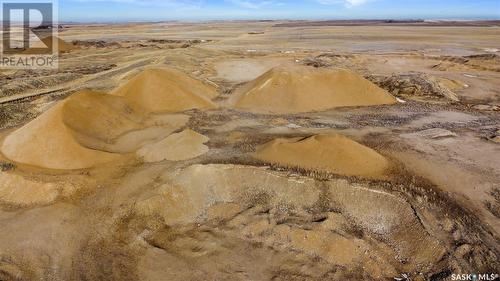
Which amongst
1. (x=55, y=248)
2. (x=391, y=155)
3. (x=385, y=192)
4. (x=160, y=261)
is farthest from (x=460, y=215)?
(x=55, y=248)

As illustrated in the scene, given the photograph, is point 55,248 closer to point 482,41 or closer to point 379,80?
point 379,80

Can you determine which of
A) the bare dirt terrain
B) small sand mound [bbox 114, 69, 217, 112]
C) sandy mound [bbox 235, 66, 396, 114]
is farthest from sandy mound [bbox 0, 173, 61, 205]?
sandy mound [bbox 235, 66, 396, 114]

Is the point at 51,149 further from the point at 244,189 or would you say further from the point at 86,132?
the point at 244,189

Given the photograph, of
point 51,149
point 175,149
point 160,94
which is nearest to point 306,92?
point 160,94

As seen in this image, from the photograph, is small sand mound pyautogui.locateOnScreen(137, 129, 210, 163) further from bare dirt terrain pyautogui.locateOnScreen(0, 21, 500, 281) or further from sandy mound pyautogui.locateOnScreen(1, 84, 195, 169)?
sandy mound pyautogui.locateOnScreen(1, 84, 195, 169)

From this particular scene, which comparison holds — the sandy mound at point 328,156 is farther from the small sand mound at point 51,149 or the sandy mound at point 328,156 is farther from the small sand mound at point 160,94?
the small sand mound at point 160,94

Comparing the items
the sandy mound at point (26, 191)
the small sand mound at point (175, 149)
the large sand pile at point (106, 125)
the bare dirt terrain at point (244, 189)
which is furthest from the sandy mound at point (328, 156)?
the sandy mound at point (26, 191)
